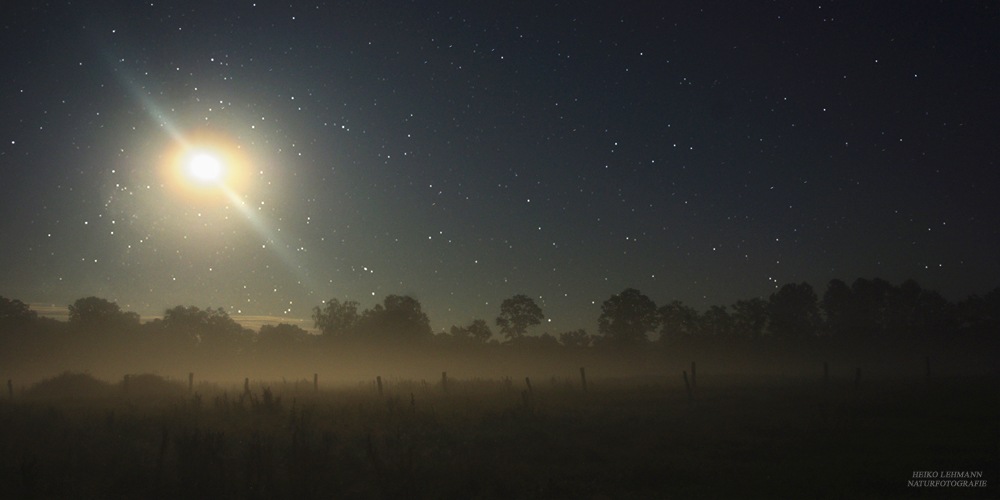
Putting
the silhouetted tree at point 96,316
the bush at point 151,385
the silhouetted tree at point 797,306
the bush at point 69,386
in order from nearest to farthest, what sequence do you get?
the bush at point 151,385 < the bush at point 69,386 < the silhouetted tree at point 96,316 < the silhouetted tree at point 797,306

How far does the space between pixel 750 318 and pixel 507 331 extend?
42572 millimetres

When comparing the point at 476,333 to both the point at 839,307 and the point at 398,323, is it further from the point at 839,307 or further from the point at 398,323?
the point at 839,307

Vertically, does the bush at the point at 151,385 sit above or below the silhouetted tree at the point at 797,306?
below

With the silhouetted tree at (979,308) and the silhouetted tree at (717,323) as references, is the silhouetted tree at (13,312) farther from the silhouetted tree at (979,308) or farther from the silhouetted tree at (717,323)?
the silhouetted tree at (979,308)

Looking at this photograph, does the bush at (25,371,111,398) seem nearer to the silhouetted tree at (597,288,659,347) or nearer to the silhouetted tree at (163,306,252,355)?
the silhouetted tree at (163,306,252,355)

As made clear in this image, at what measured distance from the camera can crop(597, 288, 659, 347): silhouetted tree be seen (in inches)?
3002

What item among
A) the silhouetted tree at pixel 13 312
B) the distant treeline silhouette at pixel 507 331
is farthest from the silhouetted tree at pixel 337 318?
the silhouetted tree at pixel 13 312

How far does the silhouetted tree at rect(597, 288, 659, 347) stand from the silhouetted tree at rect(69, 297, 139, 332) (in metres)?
75.2

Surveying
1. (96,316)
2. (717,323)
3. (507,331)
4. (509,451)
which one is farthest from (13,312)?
(717,323)

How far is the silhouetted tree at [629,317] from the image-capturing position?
76250mm

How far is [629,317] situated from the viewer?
77.1 metres

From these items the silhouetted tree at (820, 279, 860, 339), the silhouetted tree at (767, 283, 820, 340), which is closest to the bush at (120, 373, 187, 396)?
the silhouetted tree at (767, 283, 820, 340)

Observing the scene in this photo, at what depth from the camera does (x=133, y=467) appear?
1020 centimetres

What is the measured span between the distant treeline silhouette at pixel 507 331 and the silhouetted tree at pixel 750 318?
224 millimetres
